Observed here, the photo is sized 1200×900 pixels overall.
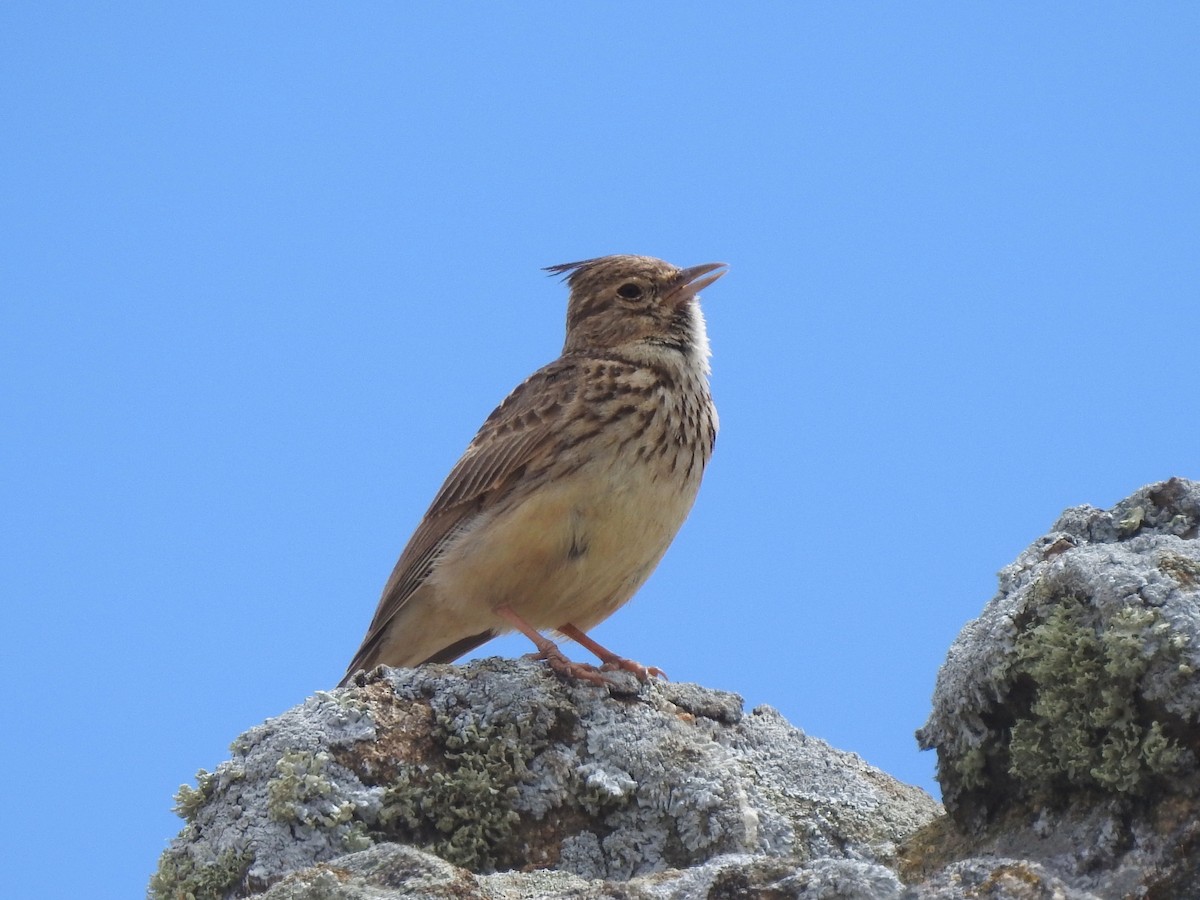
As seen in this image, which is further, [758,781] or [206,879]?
[758,781]

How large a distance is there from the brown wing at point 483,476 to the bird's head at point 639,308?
42 centimetres

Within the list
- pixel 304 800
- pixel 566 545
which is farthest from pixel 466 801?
pixel 566 545

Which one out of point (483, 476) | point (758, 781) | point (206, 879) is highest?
point (483, 476)

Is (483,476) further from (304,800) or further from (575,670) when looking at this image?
(304,800)

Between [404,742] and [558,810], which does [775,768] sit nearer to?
[558,810]

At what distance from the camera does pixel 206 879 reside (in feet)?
13.7

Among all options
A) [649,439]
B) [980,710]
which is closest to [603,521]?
[649,439]

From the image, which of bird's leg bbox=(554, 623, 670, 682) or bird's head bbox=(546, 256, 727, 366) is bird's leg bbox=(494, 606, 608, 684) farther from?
bird's head bbox=(546, 256, 727, 366)

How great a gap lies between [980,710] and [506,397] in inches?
170

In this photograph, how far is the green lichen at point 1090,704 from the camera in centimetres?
326

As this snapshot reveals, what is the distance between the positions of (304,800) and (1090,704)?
2.18m

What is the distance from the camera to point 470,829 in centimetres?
441

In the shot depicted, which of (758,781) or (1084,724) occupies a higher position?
(758,781)

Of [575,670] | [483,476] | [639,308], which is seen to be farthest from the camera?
[639,308]
